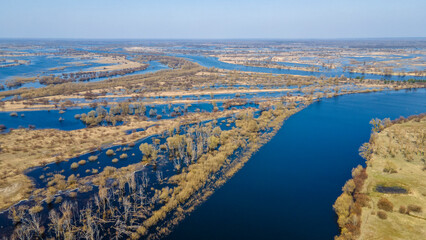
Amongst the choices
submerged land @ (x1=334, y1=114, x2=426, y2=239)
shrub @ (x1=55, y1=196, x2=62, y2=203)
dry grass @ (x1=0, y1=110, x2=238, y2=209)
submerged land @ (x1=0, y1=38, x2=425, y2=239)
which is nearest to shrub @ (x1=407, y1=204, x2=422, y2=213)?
submerged land @ (x1=334, y1=114, x2=426, y2=239)

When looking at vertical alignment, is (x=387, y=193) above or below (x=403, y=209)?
below

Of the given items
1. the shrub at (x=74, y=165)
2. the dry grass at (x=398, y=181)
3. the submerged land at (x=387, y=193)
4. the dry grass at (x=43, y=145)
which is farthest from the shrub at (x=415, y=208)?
the shrub at (x=74, y=165)

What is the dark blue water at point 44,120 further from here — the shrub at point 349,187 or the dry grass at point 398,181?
the dry grass at point 398,181

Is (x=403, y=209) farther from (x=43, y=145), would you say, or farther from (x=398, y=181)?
(x=43, y=145)

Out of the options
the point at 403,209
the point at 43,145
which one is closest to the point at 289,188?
the point at 403,209

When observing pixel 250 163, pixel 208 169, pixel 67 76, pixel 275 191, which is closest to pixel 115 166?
pixel 208 169

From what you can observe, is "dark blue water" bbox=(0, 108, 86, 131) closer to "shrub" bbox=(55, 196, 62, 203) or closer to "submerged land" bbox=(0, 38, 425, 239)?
"submerged land" bbox=(0, 38, 425, 239)
